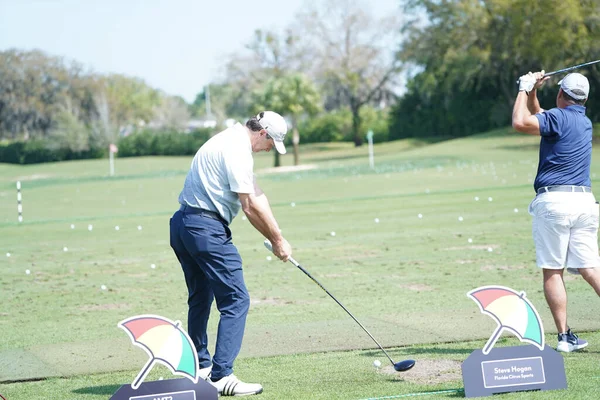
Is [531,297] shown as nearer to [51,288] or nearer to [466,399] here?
[466,399]

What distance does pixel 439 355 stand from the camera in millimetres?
7012

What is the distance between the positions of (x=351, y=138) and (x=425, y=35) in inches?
658

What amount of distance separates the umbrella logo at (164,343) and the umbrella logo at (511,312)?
188cm

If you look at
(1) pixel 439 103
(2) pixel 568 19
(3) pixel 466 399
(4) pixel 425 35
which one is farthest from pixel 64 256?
(1) pixel 439 103

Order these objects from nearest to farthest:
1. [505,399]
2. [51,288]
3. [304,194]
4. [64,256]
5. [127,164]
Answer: [505,399] → [51,288] → [64,256] → [304,194] → [127,164]

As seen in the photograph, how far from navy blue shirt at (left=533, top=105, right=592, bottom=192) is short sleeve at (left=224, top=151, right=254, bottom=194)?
2.36 meters

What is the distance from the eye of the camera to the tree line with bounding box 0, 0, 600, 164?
50.4m

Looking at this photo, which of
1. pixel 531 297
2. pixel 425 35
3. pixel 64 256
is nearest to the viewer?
pixel 531 297

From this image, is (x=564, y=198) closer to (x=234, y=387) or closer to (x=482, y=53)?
(x=234, y=387)

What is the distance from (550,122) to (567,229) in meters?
0.86

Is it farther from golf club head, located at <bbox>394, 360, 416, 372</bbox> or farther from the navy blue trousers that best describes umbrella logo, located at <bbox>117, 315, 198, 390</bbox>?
golf club head, located at <bbox>394, 360, 416, 372</bbox>

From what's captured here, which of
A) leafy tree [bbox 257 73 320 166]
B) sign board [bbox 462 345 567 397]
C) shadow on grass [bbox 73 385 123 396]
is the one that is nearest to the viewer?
sign board [bbox 462 345 567 397]

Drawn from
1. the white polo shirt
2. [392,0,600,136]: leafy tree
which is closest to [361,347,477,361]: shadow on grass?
the white polo shirt

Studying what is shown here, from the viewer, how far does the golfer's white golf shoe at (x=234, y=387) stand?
6.05 meters
